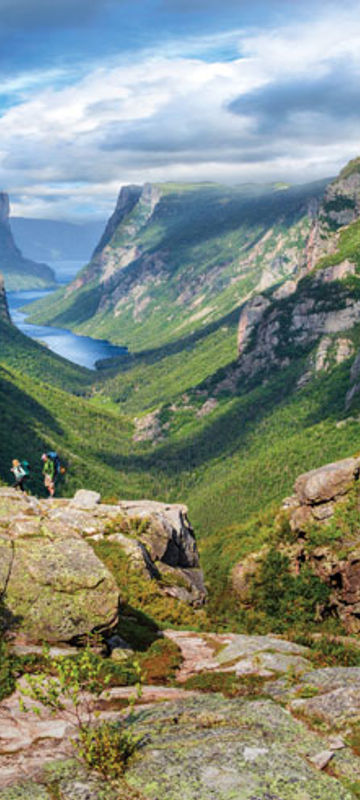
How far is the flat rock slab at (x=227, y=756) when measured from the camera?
17.2 metres

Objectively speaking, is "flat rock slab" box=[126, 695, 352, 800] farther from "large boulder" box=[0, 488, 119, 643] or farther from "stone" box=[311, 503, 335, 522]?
"stone" box=[311, 503, 335, 522]

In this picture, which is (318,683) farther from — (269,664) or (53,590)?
(53,590)

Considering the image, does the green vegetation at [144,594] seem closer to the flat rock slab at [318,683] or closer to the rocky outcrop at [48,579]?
the rocky outcrop at [48,579]

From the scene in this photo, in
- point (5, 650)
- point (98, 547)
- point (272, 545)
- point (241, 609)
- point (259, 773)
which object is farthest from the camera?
point (272, 545)

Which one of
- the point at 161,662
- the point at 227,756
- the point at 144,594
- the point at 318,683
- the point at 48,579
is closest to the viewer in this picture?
the point at 227,756

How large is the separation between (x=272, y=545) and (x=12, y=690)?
74310 millimetres

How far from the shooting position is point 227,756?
744 inches

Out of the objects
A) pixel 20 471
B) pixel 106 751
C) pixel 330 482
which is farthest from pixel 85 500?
pixel 106 751

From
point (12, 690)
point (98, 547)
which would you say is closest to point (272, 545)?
point (98, 547)

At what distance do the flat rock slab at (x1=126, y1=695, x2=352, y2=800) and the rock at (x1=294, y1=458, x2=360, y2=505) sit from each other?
69662mm

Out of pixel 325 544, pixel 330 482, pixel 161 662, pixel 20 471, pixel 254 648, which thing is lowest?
pixel 325 544

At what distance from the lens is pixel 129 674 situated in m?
27.9

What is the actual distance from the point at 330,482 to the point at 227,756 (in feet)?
246

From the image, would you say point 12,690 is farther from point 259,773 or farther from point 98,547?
point 98,547
